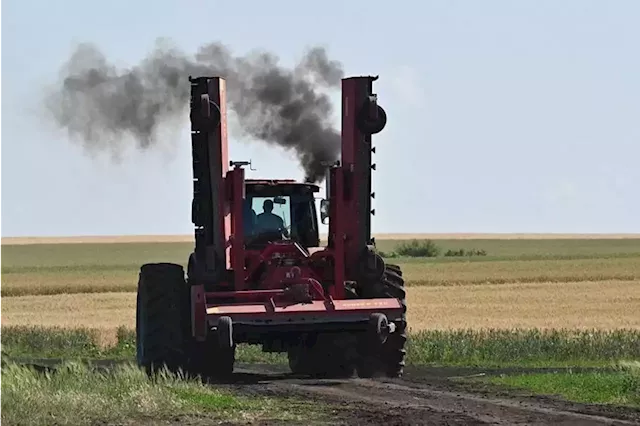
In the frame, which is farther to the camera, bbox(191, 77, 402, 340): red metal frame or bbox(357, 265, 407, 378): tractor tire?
bbox(357, 265, 407, 378): tractor tire

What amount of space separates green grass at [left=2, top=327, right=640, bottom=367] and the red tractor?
6325mm

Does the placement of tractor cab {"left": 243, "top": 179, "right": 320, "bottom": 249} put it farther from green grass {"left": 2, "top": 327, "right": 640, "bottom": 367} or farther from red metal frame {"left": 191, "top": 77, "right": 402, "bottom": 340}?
green grass {"left": 2, "top": 327, "right": 640, "bottom": 367}

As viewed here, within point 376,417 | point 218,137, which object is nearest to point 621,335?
point 218,137

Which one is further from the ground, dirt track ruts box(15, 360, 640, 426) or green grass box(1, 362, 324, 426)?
green grass box(1, 362, 324, 426)

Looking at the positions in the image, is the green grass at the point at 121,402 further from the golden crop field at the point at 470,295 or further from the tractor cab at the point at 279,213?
the golden crop field at the point at 470,295

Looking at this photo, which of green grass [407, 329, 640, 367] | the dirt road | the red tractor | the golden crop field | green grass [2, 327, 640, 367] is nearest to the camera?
the dirt road

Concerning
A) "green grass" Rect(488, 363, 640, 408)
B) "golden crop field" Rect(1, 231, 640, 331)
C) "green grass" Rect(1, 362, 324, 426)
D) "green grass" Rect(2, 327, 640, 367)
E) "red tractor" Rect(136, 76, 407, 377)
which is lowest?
"golden crop field" Rect(1, 231, 640, 331)

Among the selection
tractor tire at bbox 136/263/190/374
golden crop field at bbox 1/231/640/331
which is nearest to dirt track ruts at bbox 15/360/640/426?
tractor tire at bbox 136/263/190/374

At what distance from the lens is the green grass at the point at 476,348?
27719 millimetres

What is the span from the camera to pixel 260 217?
70.9 feet

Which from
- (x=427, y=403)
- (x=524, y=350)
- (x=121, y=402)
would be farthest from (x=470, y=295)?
(x=121, y=402)

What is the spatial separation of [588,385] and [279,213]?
18.0ft

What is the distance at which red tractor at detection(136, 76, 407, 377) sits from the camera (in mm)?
19922

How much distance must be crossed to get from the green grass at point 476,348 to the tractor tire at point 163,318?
7199 millimetres
